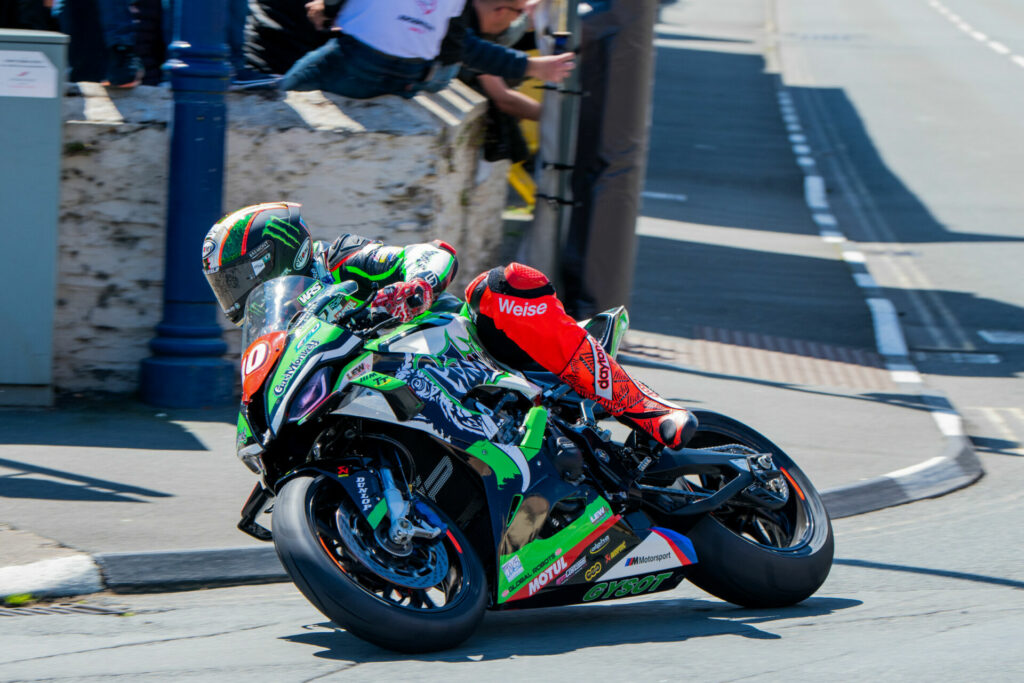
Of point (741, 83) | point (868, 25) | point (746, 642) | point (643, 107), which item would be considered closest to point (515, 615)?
point (746, 642)

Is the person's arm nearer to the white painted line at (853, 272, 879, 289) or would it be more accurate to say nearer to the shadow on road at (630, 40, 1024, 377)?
the shadow on road at (630, 40, 1024, 377)

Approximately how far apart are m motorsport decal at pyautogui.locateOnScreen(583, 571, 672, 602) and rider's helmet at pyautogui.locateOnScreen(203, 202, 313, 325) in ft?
4.72

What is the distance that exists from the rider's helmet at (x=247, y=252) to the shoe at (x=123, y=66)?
352 cm

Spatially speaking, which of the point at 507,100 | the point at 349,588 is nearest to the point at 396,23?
the point at 507,100

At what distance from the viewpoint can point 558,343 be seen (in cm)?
452

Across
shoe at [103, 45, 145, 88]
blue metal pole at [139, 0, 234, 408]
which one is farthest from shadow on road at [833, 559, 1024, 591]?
shoe at [103, 45, 145, 88]

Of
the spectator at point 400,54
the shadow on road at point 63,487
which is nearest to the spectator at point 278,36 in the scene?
the spectator at point 400,54

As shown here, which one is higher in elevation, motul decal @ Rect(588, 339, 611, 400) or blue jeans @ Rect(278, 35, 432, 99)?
blue jeans @ Rect(278, 35, 432, 99)

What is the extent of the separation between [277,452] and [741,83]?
1064 inches

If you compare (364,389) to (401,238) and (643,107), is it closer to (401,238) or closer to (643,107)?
(401,238)

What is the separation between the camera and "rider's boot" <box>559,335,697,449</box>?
4578mm

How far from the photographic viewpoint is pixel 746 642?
14.6ft

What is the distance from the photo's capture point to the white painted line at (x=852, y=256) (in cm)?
1427

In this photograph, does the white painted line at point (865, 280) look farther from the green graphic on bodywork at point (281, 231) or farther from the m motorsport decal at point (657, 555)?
the green graphic on bodywork at point (281, 231)
